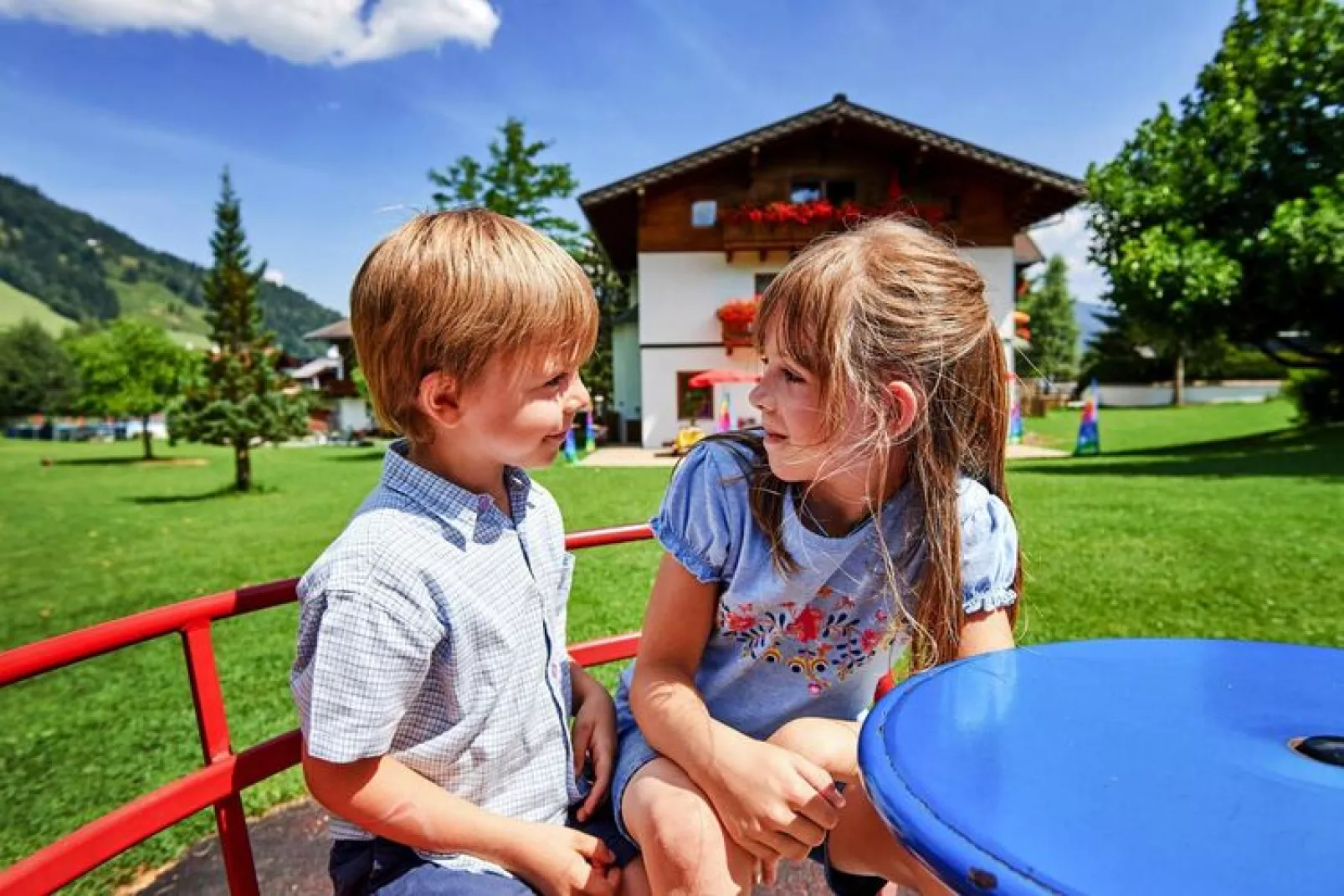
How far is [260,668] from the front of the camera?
4.59 metres

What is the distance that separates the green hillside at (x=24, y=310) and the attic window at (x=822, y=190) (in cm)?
13113

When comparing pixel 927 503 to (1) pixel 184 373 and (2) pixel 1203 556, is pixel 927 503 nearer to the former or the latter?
(2) pixel 1203 556

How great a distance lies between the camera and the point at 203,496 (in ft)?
52.3

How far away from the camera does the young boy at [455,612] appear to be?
1.10 metres

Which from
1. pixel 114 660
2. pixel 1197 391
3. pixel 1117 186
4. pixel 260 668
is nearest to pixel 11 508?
pixel 114 660

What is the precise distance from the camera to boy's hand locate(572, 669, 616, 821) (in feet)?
4.44

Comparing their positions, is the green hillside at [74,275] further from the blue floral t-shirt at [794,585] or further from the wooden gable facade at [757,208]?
the blue floral t-shirt at [794,585]

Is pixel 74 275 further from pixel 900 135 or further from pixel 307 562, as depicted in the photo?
pixel 307 562

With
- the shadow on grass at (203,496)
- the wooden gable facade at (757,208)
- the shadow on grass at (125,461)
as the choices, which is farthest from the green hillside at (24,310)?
the wooden gable facade at (757,208)

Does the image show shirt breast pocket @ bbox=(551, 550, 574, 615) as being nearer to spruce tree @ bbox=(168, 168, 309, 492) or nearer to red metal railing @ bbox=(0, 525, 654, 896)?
red metal railing @ bbox=(0, 525, 654, 896)

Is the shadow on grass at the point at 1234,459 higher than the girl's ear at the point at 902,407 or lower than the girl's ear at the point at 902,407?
lower

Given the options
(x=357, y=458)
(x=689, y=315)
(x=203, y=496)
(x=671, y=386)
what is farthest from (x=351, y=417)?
(x=689, y=315)

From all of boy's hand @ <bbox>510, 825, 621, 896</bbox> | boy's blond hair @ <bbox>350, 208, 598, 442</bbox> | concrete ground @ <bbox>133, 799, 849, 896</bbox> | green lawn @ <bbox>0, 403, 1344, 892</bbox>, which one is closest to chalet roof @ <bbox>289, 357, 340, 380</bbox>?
green lawn @ <bbox>0, 403, 1344, 892</bbox>

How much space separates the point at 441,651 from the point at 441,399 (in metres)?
0.39
